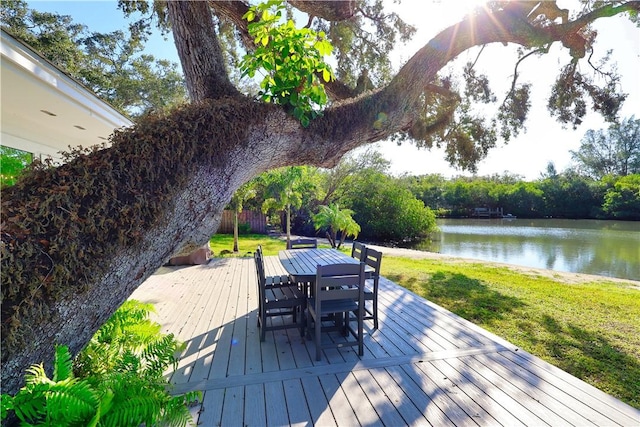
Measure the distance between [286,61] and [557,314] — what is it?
4.98 meters

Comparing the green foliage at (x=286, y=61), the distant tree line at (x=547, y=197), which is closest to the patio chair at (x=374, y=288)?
the green foliage at (x=286, y=61)

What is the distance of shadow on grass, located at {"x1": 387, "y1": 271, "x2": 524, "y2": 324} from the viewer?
4.25 metres

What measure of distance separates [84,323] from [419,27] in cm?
734

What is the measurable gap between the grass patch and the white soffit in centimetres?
454

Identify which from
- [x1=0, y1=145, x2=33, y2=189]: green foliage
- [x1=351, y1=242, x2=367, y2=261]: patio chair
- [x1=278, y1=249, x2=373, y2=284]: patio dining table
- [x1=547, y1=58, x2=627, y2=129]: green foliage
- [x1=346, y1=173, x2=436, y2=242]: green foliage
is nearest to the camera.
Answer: [x1=278, y1=249, x2=373, y2=284]: patio dining table

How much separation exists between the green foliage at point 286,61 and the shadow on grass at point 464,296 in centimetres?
356

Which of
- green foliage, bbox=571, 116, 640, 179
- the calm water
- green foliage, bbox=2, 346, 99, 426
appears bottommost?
the calm water

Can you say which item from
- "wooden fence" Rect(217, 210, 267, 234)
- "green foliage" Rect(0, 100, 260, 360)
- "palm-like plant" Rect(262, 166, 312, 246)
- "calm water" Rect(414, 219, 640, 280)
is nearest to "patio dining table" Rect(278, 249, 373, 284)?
"green foliage" Rect(0, 100, 260, 360)

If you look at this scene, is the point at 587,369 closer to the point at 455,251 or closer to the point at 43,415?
the point at 43,415

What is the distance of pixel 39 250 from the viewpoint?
5.15ft

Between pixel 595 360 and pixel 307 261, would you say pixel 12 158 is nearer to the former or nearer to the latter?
pixel 307 261

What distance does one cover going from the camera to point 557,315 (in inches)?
166

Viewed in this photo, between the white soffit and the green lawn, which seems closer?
the white soffit

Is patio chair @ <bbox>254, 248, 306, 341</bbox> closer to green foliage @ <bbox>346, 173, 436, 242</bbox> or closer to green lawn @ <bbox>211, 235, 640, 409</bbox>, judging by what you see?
green lawn @ <bbox>211, 235, 640, 409</bbox>
